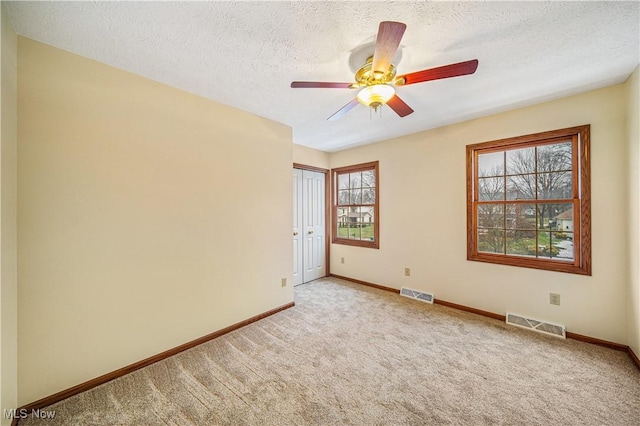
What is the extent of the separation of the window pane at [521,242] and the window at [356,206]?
1.76 metres

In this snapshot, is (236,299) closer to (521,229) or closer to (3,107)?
(3,107)

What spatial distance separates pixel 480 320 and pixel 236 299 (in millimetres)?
2873

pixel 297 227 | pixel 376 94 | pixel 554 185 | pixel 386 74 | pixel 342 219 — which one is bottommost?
pixel 297 227

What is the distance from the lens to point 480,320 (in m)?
2.88

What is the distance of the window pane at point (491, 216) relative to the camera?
2.98m

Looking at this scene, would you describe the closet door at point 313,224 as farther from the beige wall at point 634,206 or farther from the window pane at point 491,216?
the beige wall at point 634,206

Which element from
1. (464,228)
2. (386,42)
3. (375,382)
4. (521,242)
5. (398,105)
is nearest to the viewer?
(386,42)

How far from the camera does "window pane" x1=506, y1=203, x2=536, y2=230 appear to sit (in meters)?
2.77

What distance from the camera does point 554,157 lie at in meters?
2.64

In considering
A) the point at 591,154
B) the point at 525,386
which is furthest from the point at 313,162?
the point at 525,386

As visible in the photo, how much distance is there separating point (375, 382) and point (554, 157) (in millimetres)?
2970

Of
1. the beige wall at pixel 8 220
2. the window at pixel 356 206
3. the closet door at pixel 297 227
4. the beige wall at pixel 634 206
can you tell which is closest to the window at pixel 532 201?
the beige wall at pixel 634 206

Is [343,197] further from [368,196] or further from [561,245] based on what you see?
[561,245]

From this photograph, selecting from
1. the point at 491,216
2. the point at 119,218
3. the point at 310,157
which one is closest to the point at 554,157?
the point at 491,216
